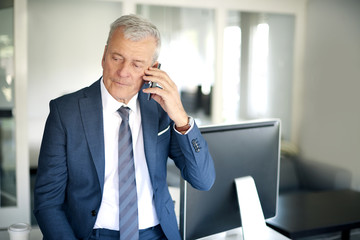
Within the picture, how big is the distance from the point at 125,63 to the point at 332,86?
13.5ft

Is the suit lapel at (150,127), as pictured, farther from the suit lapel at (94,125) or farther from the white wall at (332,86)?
the white wall at (332,86)

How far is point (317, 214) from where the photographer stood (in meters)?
2.83

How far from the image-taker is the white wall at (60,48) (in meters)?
4.26

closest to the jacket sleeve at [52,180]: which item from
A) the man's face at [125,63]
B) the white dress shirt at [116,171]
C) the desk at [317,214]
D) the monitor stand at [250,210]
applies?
the white dress shirt at [116,171]

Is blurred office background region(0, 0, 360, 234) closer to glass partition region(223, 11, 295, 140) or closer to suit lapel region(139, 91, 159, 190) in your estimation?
glass partition region(223, 11, 295, 140)

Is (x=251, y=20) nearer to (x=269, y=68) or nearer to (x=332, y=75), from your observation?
(x=269, y=68)

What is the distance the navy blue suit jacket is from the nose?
0.48ft

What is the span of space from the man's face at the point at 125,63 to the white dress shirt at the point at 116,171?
6 cm

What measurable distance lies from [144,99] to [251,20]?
3.91 metres

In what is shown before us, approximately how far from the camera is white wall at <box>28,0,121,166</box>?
4.26 m

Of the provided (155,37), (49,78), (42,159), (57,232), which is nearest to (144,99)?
(155,37)

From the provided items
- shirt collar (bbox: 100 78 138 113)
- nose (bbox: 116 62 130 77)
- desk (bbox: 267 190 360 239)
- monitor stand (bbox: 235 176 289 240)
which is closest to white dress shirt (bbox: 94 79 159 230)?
shirt collar (bbox: 100 78 138 113)

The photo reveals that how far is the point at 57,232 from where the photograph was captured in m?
1.52

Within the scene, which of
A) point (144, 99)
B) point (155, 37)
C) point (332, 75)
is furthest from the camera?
point (332, 75)
